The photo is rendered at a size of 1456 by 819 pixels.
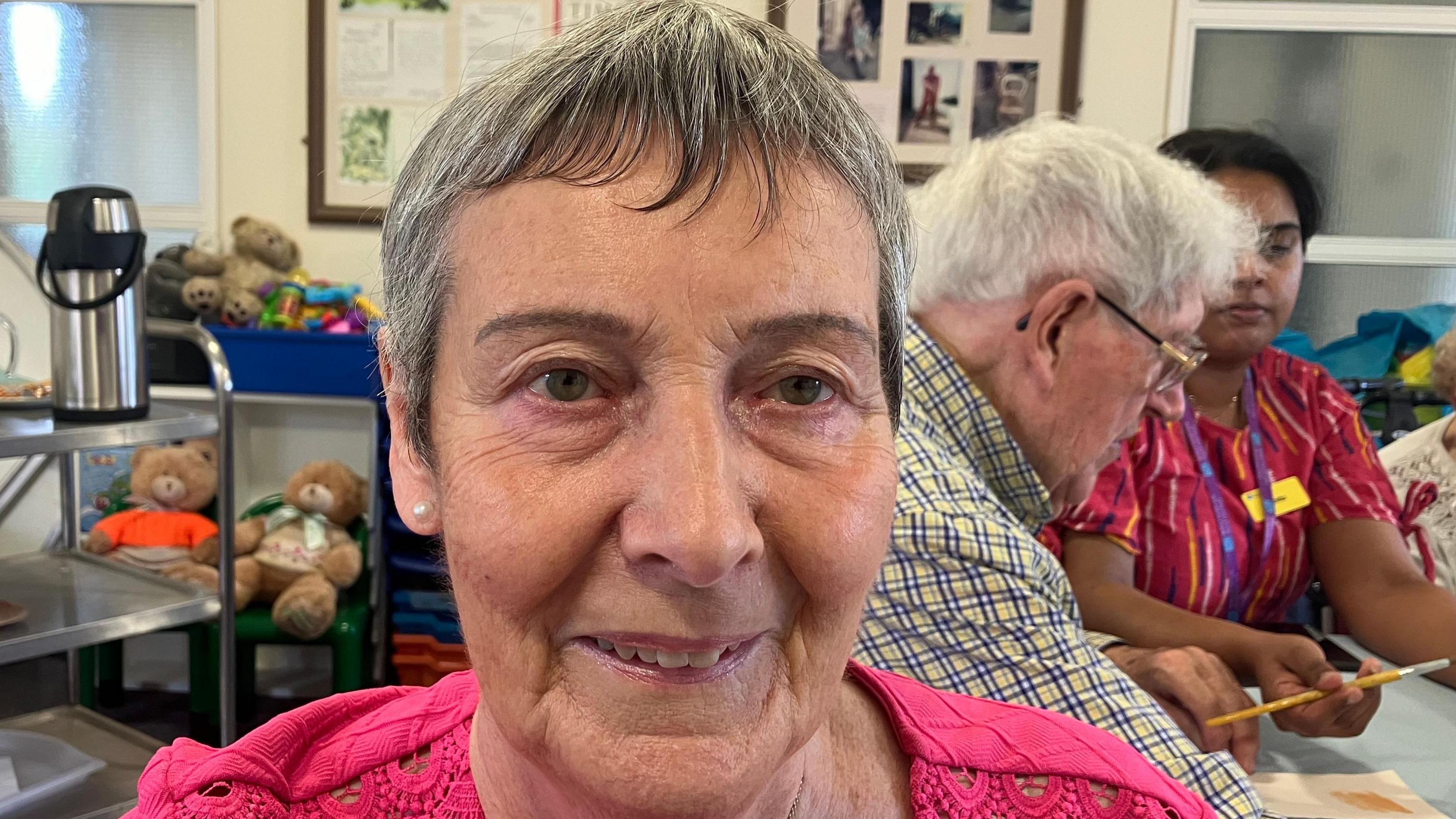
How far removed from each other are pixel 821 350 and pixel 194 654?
117 inches

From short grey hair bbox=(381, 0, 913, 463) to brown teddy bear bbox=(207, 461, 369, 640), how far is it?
241 centimetres

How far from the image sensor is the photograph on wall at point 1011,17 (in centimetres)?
346

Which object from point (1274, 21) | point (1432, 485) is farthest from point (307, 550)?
point (1274, 21)

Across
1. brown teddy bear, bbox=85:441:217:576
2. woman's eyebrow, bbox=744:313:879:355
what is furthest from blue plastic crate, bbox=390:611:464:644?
woman's eyebrow, bbox=744:313:879:355

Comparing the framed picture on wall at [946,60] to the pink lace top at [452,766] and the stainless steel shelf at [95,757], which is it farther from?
the pink lace top at [452,766]

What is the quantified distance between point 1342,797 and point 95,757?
2285 mm

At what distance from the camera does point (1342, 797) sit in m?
1.21

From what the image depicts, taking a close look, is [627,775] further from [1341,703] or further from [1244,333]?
[1244,333]

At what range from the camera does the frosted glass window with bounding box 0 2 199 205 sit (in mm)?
3557

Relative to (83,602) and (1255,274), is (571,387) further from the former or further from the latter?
(83,602)

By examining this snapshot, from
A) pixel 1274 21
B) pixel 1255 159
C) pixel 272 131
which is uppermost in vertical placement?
pixel 1274 21

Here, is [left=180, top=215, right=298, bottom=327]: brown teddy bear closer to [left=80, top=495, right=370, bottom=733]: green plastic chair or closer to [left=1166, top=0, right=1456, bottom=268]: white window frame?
[left=80, top=495, right=370, bottom=733]: green plastic chair

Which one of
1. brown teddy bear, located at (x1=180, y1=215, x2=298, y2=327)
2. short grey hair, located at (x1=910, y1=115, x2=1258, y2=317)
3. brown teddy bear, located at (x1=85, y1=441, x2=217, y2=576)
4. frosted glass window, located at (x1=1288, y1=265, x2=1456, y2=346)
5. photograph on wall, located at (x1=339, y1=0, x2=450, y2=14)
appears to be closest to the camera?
short grey hair, located at (x1=910, y1=115, x2=1258, y2=317)

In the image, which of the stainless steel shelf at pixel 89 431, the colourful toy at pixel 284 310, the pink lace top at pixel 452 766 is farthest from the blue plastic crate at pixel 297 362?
the pink lace top at pixel 452 766
